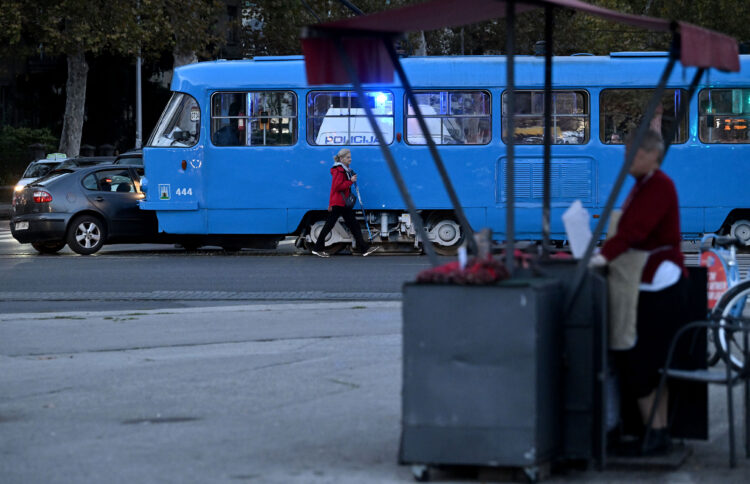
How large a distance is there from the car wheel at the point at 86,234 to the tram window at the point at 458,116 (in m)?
5.27

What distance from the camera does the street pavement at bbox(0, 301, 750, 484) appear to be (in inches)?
243

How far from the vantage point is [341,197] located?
19672mm

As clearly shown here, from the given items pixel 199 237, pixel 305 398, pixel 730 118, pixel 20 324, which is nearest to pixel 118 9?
pixel 199 237

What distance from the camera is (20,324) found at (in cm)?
1186

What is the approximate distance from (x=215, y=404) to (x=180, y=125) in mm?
13480

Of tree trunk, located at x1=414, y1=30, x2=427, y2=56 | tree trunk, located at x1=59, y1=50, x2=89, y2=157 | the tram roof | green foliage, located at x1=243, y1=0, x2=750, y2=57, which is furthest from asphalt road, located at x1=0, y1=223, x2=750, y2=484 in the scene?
tree trunk, located at x1=414, y1=30, x2=427, y2=56

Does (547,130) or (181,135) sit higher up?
(181,135)

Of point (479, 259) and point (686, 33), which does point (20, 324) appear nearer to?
point (479, 259)

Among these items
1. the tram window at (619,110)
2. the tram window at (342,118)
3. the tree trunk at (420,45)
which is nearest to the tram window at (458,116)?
the tram window at (342,118)

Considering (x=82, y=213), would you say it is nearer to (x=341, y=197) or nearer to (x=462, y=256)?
(x=341, y=197)

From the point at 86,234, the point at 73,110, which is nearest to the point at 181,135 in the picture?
the point at 86,234

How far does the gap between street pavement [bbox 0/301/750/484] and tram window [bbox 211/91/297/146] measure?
8863 mm

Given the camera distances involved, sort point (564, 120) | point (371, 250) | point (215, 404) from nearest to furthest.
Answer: point (215, 404), point (564, 120), point (371, 250)

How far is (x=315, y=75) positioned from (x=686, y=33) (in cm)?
182
